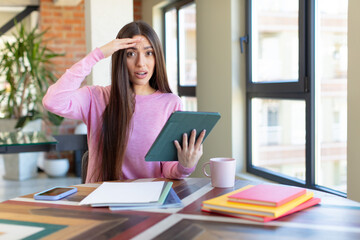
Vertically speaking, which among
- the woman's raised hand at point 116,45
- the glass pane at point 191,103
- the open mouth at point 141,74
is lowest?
the glass pane at point 191,103

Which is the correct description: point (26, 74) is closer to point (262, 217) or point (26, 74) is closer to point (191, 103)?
point (191, 103)

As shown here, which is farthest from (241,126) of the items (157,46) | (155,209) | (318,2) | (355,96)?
(155,209)

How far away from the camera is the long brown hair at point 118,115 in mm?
1916

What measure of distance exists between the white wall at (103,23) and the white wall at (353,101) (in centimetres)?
180

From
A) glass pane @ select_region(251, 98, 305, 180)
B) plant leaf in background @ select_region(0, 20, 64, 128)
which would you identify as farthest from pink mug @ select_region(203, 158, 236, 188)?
plant leaf in background @ select_region(0, 20, 64, 128)

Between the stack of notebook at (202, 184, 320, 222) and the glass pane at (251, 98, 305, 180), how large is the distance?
6.49ft

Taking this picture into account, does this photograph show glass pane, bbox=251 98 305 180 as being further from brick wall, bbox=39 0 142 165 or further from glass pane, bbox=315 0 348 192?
brick wall, bbox=39 0 142 165

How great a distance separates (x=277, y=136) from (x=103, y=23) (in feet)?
7.87

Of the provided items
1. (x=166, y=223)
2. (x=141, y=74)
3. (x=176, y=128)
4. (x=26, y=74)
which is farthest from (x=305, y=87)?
(x=26, y=74)

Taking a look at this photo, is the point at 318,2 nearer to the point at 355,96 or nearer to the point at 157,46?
the point at 355,96

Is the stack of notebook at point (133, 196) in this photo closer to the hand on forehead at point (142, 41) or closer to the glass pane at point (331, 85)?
the hand on forehead at point (142, 41)

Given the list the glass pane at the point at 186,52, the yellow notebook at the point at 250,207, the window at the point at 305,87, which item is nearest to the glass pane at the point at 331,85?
the window at the point at 305,87

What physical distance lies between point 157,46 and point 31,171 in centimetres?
434

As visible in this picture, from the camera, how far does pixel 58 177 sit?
18.9 feet
